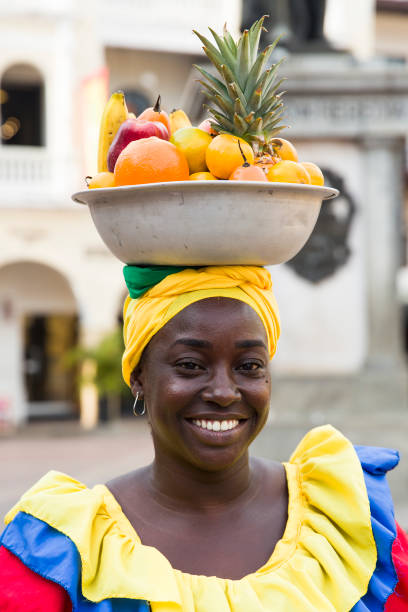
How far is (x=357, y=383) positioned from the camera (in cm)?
557

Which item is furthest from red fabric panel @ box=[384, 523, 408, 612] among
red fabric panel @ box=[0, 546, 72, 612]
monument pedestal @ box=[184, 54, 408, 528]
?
monument pedestal @ box=[184, 54, 408, 528]

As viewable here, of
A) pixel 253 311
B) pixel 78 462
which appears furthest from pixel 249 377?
pixel 78 462

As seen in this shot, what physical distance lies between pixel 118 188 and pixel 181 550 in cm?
85

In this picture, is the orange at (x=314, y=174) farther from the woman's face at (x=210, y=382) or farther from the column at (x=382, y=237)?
the column at (x=382, y=237)

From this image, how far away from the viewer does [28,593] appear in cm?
203

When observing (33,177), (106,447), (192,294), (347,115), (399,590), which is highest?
(347,115)

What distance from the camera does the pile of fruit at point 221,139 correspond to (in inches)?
83.0

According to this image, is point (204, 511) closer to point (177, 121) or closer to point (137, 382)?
point (137, 382)

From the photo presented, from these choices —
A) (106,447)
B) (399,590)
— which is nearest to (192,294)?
(399,590)

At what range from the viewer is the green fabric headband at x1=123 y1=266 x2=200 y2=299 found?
220cm

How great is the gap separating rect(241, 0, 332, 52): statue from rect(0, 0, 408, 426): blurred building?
1029 centimetres

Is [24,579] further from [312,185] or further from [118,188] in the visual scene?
[312,185]

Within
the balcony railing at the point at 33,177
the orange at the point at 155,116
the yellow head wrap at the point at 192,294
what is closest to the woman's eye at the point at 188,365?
the yellow head wrap at the point at 192,294

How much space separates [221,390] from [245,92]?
73 cm
